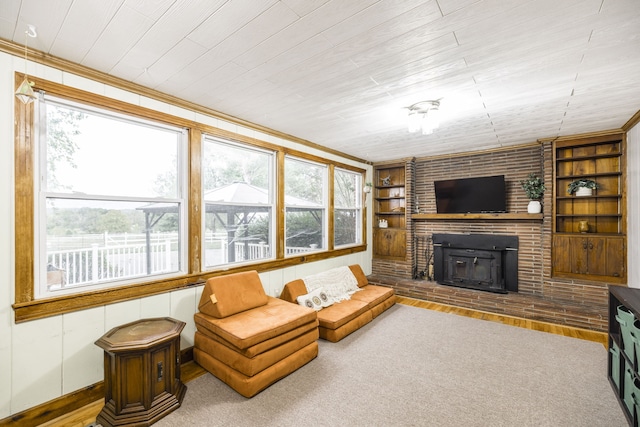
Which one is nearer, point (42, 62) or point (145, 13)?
point (145, 13)

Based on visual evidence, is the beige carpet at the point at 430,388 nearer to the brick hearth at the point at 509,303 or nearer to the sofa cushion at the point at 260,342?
the sofa cushion at the point at 260,342

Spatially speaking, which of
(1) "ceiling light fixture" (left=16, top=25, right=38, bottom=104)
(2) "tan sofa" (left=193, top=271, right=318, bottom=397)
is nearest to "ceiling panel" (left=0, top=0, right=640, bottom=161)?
(1) "ceiling light fixture" (left=16, top=25, right=38, bottom=104)

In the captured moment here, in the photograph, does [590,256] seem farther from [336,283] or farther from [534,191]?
[336,283]

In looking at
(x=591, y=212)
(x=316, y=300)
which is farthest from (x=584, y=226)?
(x=316, y=300)

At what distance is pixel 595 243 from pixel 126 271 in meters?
5.78

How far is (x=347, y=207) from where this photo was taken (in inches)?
215

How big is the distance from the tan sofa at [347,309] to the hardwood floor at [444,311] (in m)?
0.76

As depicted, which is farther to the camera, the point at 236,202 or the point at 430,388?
the point at 236,202

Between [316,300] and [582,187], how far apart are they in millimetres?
4162

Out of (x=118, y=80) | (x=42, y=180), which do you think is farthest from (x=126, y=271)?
(x=118, y=80)

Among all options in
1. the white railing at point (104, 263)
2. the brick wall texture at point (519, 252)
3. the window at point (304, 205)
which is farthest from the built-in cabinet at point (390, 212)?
the white railing at point (104, 263)

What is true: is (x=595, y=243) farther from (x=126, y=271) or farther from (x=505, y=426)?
(x=126, y=271)

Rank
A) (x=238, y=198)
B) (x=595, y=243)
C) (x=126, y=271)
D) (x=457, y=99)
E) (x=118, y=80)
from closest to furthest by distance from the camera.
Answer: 1. (x=118, y=80)
2. (x=126, y=271)
3. (x=457, y=99)
4. (x=238, y=198)
5. (x=595, y=243)

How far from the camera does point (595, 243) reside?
13.0ft
